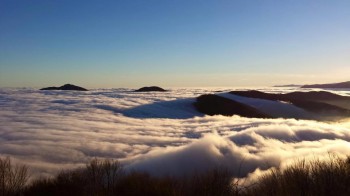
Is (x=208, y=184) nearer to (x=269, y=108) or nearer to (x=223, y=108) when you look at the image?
(x=223, y=108)

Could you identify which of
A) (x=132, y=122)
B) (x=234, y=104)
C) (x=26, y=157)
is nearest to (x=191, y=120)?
(x=132, y=122)

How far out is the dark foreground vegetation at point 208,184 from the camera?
13.4 meters

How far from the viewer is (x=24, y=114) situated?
62.4 metres

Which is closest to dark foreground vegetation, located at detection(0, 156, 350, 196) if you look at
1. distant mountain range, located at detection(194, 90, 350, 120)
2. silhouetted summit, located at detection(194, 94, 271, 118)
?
distant mountain range, located at detection(194, 90, 350, 120)

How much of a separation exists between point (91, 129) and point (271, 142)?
24.1 m

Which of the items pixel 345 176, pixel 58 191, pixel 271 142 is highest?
pixel 345 176

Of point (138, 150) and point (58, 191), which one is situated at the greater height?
point (58, 191)

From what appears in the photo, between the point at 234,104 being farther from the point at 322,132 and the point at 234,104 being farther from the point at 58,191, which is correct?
the point at 58,191

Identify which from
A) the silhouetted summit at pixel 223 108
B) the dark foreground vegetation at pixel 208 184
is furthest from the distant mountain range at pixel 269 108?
the dark foreground vegetation at pixel 208 184

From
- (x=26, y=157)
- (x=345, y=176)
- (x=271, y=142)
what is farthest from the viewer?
(x=271, y=142)

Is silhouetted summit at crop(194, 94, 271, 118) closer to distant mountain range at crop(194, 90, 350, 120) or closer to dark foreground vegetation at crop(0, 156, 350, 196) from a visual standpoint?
distant mountain range at crop(194, 90, 350, 120)

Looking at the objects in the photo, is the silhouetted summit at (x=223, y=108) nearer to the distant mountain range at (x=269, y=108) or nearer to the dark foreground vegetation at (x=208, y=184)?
the distant mountain range at (x=269, y=108)

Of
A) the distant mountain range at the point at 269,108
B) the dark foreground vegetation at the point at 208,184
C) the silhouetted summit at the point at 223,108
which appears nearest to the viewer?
the dark foreground vegetation at the point at 208,184

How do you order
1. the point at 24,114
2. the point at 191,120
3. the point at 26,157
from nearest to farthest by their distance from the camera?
the point at 26,157 → the point at 24,114 → the point at 191,120
